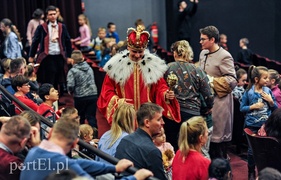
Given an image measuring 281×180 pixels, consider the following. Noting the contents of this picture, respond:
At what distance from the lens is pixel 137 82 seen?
6621 millimetres

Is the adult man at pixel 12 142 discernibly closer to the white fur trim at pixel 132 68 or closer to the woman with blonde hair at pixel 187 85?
the white fur trim at pixel 132 68

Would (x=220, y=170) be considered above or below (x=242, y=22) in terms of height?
above

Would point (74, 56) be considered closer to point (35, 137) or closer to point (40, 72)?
point (40, 72)

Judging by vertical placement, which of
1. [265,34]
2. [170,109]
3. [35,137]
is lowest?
[265,34]

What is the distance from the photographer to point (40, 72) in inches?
406

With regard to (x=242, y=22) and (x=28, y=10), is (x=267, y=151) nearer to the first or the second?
(x=28, y=10)

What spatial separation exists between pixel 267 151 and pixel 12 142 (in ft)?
7.13

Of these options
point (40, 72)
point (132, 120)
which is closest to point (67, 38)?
point (40, 72)

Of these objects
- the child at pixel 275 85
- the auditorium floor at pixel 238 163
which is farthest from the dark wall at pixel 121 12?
the child at pixel 275 85

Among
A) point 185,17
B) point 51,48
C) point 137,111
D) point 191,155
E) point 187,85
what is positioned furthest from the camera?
point 185,17

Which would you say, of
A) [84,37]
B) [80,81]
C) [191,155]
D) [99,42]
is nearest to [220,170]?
[191,155]

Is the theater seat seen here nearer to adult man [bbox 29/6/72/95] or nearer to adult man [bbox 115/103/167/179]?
adult man [bbox 115/103/167/179]

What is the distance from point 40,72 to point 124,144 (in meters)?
5.54

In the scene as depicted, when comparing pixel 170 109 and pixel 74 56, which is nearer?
pixel 170 109
